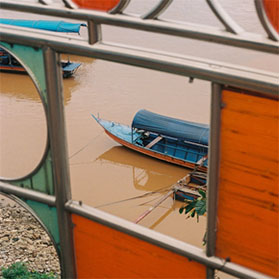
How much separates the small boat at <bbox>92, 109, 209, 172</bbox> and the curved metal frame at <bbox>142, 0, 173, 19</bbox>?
4.85 m

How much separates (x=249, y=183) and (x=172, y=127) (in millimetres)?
5095

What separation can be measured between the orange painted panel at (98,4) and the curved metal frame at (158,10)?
0.32 ft

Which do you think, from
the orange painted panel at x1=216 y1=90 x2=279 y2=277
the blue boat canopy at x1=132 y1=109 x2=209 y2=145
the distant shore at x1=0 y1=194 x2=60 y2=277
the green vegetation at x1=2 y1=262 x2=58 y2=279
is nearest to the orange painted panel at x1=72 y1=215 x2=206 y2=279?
the orange painted panel at x1=216 y1=90 x2=279 y2=277

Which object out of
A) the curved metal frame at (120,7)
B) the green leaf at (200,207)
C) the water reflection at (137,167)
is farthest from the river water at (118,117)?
the curved metal frame at (120,7)

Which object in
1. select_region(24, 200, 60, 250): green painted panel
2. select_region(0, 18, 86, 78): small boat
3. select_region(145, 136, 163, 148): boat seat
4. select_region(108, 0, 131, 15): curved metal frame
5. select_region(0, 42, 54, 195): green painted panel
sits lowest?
select_region(145, 136, 163, 148): boat seat

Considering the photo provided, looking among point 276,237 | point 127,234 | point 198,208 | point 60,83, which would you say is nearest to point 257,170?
point 276,237

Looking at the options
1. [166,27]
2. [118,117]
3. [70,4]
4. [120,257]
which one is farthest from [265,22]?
[118,117]

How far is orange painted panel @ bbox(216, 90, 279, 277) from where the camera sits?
111 centimetres

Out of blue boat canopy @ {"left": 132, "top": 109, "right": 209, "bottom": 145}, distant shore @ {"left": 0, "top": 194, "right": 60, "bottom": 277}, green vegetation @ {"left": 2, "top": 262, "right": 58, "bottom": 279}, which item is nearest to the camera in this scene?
green vegetation @ {"left": 2, "top": 262, "right": 58, "bottom": 279}

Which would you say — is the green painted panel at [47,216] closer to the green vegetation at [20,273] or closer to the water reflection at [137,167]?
the green vegetation at [20,273]

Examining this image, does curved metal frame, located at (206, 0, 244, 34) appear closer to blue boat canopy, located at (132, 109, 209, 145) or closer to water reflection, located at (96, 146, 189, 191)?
blue boat canopy, located at (132, 109, 209, 145)

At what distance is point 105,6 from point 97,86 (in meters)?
7.64

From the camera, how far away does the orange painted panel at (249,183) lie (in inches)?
43.8

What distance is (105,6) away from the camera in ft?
→ 3.98
